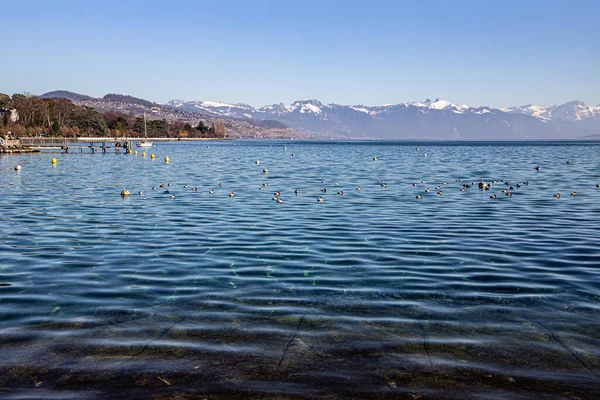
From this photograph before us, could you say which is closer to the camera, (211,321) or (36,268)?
(211,321)

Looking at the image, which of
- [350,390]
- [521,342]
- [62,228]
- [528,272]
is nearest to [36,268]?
[62,228]

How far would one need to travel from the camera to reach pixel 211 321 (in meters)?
12.5

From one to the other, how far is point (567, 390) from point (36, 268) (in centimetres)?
1546

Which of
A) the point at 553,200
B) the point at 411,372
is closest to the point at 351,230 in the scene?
the point at 411,372

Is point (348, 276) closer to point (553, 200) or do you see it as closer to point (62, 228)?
point (62, 228)

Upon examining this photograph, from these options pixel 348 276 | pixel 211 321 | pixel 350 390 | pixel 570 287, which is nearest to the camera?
pixel 350 390

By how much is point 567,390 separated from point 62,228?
22.5 meters

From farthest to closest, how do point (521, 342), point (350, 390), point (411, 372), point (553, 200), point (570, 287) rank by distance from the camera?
1. point (553, 200)
2. point (570, 287)
3. point (521, 342)
4. point (411, 372)
5. point (350, 390)

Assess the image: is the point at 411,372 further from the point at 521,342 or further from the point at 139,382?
the point at 139,382

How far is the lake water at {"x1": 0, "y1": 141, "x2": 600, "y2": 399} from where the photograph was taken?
9430 millimetres

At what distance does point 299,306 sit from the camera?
44.7 feet

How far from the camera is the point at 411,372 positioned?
972 centimetres

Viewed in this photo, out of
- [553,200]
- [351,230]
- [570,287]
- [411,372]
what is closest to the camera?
[411,372]

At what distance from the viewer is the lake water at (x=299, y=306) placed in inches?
371
